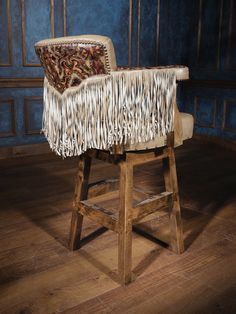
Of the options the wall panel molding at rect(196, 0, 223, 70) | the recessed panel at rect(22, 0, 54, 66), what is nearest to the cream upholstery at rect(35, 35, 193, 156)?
the recessed panel at rect(22, 0, 54, 66)

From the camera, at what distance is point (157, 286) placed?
1526 millimetres

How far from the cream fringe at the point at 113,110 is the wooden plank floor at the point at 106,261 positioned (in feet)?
1.86

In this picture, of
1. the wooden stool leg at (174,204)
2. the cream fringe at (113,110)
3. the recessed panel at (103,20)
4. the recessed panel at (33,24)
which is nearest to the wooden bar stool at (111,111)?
the cream fringe at (113,110)

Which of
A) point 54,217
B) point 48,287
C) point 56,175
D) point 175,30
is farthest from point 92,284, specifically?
point 175,30

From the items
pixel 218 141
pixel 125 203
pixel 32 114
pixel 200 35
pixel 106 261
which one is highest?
pixel 200 35

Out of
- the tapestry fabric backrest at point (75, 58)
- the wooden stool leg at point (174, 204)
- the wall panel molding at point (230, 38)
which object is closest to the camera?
the tapestry fabric backrest at point (75, 58)

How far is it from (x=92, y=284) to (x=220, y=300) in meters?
0.52

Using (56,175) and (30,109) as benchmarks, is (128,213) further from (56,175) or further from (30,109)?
(30,109)

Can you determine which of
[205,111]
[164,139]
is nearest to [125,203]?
[164,139]

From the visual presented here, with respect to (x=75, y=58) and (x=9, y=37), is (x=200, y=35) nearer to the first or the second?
(x=9, y=37)

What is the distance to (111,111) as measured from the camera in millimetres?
→ 1334

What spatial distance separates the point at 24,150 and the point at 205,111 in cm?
234

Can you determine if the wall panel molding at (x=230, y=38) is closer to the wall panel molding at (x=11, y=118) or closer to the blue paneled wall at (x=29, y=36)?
the blue paneled wall at (x=29, y=36)

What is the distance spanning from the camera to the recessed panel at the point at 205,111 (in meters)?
4.66
